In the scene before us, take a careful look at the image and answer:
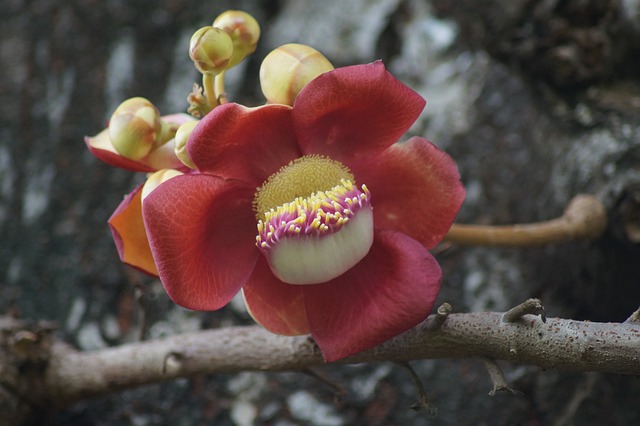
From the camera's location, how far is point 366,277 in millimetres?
645

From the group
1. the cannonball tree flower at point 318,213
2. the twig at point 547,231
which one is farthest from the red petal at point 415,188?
the twig at point 547,231

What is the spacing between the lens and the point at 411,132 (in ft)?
3.80

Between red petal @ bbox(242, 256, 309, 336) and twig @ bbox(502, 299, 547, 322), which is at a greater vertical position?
twig @ bbox(502, 299, 547, 322)

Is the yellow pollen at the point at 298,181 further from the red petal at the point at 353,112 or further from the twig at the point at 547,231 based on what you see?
the twig at the point at 547,231

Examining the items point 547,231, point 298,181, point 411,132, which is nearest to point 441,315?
point 298,181

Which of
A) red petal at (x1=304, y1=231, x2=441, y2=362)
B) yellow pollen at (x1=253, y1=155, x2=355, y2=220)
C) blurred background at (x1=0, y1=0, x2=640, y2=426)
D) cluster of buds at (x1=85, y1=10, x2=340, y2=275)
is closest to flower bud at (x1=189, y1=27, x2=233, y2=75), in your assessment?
cluster of buds at (x1=85, y1=10, x2=340, y2=275)

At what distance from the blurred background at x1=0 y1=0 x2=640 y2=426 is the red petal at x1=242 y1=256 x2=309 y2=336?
21 centimetres

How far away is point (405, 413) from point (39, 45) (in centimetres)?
87

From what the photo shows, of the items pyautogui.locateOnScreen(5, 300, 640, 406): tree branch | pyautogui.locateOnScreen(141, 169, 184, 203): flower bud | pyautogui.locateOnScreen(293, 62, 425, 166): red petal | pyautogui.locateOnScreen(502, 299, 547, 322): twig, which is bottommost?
pyautogui.locateOnScreen(5, 300, 640, 406): tree branch

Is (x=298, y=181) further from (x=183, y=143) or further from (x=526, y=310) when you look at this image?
(x=526, y=310)

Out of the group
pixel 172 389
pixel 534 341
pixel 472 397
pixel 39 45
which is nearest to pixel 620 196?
pixel 472 397

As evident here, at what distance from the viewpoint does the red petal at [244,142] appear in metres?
0.59

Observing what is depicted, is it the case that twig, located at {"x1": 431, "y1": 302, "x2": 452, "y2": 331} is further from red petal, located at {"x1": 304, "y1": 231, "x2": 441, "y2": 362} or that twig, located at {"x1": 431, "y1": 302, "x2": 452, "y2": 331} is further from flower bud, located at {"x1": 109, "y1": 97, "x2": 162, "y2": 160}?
flower bud, located at {"x1": 109, "y1": 97, "x2": 162, "y2": 160}

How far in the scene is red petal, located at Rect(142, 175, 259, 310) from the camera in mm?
583
